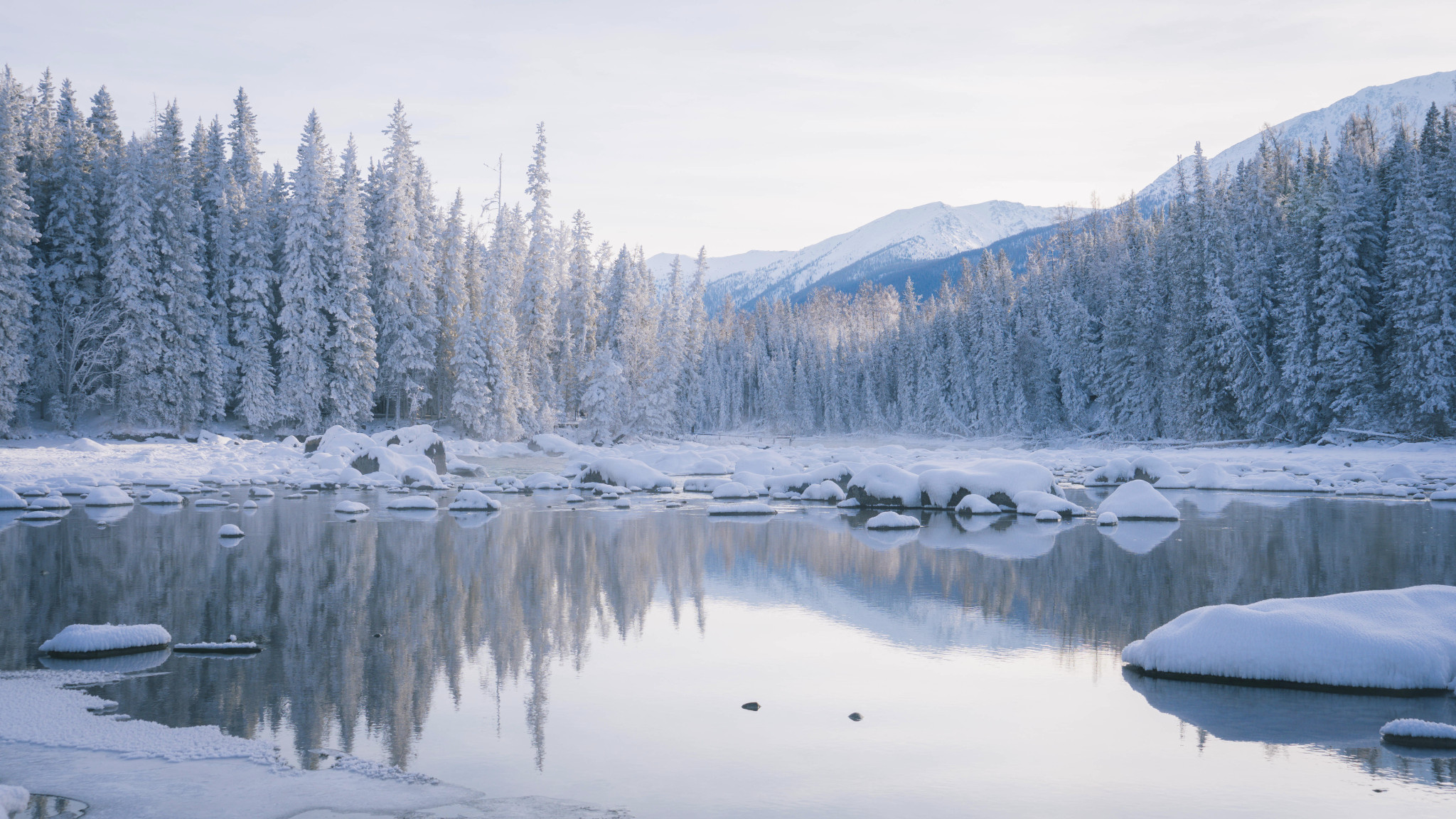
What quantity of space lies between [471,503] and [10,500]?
31.9ft

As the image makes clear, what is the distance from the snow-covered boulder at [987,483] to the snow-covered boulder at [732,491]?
508cm

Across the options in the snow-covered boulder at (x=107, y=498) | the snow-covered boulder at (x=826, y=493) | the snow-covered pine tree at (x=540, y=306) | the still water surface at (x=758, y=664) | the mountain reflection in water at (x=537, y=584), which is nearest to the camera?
the still water surface at (x=758, y=664)

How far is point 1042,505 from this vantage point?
21156 millimetres

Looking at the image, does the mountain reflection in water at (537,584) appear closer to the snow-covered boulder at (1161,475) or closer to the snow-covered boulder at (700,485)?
the snow-covered boulder at (700,485)

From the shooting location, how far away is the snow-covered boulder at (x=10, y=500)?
2056 centimetres

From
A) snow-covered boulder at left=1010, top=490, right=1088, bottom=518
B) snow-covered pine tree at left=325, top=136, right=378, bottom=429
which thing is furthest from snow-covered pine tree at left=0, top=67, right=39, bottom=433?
snow-covered boulder at left=1010, top=490, right=1088, bottom=518

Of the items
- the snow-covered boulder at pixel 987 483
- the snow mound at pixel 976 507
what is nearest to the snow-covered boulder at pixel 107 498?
the snow-covered boulder at pixel 987 483

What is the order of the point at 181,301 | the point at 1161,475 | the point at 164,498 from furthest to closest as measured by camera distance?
the point at 181,301 → the point at 1161,475 → the point at 164,498

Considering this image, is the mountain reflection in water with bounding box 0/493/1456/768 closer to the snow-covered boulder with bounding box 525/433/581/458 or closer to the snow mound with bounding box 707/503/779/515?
the snow mound with bounding box 707/503/779/515

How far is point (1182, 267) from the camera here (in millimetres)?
51656

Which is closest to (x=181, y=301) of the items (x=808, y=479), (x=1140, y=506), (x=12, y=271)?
(x=12, y=271)

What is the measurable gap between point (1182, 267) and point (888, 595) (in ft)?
154

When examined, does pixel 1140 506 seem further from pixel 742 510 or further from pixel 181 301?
pixel 181 301

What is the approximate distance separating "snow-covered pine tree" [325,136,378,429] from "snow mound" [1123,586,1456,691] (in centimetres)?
4253
